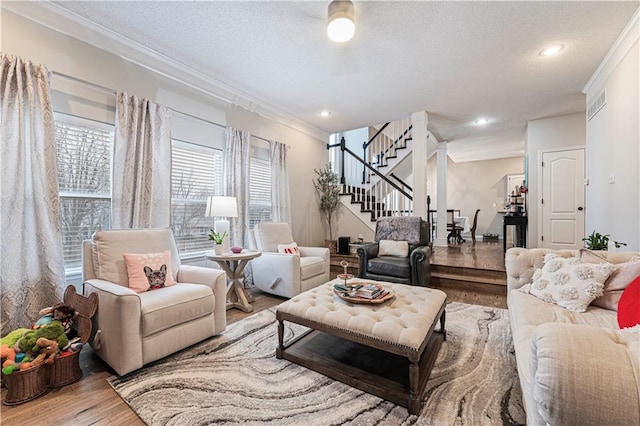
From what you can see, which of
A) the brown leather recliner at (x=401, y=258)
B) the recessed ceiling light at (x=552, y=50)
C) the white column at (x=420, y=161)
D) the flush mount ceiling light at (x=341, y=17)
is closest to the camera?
the flush mount ceiling light at (x=341, y=17)

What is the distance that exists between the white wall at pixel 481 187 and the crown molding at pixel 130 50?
6949 mm

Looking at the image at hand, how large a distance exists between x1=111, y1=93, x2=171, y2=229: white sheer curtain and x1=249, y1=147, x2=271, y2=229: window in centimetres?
135

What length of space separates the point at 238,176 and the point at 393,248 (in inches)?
93.1

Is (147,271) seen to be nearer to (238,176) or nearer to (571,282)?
(238,176)

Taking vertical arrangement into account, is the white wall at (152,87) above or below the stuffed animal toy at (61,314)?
above

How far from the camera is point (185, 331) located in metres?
2.10

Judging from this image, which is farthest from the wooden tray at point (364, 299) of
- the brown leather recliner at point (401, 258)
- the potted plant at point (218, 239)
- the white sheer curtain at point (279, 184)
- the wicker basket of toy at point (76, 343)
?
the white sheer curtain at point (279, 184)

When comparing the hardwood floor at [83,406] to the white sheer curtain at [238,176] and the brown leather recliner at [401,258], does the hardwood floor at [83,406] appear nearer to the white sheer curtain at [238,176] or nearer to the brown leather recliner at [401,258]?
the white sheer curtain at [238,176]

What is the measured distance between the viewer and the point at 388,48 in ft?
9.27

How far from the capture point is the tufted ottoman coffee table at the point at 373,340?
1539 mm

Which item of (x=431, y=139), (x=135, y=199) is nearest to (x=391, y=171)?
(x=431, y=139)

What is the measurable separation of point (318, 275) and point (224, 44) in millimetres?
2896

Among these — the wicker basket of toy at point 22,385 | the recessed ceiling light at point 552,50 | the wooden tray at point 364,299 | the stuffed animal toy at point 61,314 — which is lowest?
the wicker basket of toy at point 22,385

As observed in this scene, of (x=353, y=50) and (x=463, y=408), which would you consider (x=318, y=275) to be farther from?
(x=353, y=50)
